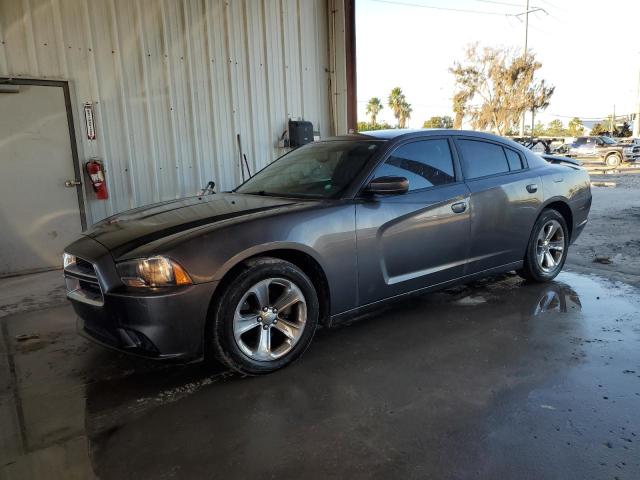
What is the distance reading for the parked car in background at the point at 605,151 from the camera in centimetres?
2304

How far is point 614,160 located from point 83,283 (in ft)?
83.2

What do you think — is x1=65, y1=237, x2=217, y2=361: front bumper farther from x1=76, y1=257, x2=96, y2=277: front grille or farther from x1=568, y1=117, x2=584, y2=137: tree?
x1=568, y1=117, x2=584, y2=137: tree

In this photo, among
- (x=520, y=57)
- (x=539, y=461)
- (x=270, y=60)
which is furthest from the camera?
(x=520, y=57)

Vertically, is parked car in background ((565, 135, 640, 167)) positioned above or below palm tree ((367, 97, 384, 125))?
below

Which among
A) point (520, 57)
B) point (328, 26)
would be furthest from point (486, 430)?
point (520, 57)

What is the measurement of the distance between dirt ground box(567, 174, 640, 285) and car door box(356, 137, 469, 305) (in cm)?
240

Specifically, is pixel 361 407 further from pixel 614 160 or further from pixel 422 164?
pixel 614 160

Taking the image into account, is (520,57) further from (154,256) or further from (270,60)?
(154,256)

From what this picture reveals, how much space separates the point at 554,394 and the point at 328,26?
278 inches

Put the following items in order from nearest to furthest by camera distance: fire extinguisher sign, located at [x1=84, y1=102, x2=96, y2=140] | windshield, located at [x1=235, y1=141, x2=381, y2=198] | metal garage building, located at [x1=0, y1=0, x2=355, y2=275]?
windshield, located at [x1=235, y1=141, x2=381, y2=198] < metal garage building, located at [x1=0, y1=0, x2=355, y2=275] < fire extinguisher sign, located at [x1=84, y1=102, x2=96, y2=140]

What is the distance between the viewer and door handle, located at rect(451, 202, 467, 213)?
4035 millimetres

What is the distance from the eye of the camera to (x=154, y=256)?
283cm

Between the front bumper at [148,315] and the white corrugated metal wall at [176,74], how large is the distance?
3780 mm

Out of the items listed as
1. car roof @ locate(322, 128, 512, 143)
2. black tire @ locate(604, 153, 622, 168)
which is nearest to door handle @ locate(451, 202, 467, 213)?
car roof @ locate(322, 128, 512, 143)
